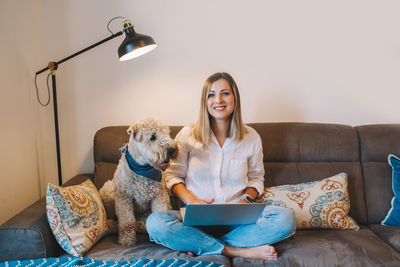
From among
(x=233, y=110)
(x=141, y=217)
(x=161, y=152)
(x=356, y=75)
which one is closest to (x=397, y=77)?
(x=356, y=75)

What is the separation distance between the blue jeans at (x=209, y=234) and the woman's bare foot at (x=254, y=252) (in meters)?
0.03

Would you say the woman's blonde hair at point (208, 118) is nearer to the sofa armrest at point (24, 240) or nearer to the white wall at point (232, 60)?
the white wall at point (232, 60)

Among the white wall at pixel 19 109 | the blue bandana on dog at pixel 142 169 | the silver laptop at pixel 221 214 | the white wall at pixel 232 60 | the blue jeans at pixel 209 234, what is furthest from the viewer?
the white wall at pixel 232 60

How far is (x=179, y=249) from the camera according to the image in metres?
1.58

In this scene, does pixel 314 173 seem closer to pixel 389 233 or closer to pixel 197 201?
pixel 389 233

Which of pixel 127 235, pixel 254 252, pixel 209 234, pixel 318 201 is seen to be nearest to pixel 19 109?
pixel 127 235

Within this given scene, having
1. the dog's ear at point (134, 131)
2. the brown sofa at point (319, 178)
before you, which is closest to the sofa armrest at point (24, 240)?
the brown sofa at point (319, 178)

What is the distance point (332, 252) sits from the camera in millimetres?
1550

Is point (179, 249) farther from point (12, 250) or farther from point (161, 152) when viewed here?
point (12, 250)

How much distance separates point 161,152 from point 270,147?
2.79 ft

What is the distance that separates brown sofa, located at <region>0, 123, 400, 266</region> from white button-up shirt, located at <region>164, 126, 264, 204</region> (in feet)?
0.83

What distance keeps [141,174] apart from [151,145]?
0.17 meters

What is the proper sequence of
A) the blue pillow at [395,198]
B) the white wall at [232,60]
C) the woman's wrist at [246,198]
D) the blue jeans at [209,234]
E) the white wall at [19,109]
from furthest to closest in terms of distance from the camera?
the white wall at [232,60]
the white wall at [19,109]
the blue pillow at [395,198]
the woman's wrist at [246,198]
the blue jeans at [209,234]

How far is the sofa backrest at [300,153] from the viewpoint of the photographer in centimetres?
207
